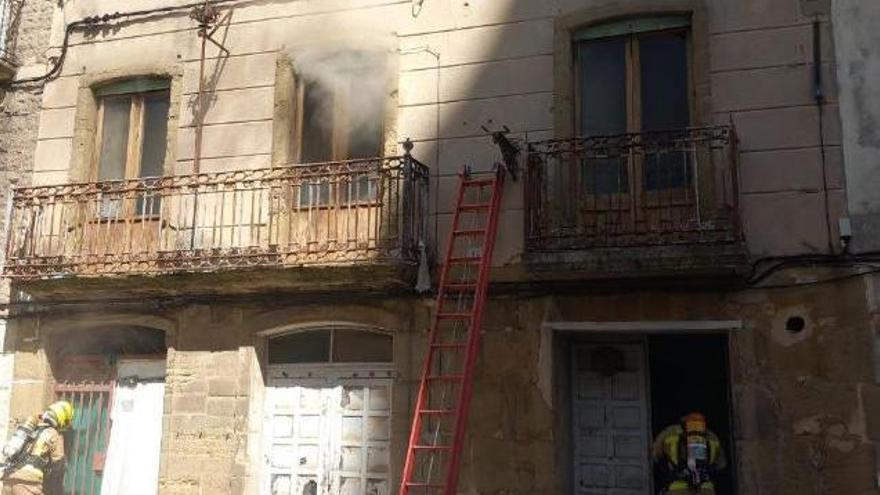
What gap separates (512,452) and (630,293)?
5.99ft

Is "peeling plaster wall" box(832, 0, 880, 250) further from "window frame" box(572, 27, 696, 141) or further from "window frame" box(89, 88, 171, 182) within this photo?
"window frame" box(89, 88, 171, 182)

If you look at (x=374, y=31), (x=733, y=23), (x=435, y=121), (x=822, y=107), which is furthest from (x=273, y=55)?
(x=822, y=107)

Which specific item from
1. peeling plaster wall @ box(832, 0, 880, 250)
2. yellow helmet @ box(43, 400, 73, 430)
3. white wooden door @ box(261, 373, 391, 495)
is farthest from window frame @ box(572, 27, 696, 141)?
yellow helmet @ box(43, 400, 73, 430)

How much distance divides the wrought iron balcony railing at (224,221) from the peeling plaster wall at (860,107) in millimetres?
3920

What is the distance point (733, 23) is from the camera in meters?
8.22

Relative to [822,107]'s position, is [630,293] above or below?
below

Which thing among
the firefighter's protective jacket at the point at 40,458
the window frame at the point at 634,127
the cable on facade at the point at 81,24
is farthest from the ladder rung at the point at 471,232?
the firefighter's protective jacket at the point at 40,458

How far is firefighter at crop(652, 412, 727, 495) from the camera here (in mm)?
7422

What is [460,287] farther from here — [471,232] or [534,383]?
[534,383]

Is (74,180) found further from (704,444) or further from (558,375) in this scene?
(704,444)

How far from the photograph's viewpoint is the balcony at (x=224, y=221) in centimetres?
855

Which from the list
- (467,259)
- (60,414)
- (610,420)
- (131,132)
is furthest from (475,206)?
(60,414)

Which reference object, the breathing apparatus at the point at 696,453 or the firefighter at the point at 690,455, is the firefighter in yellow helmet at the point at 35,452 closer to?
the firefighter at the point at 690,455

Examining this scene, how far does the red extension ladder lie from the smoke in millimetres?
1416
